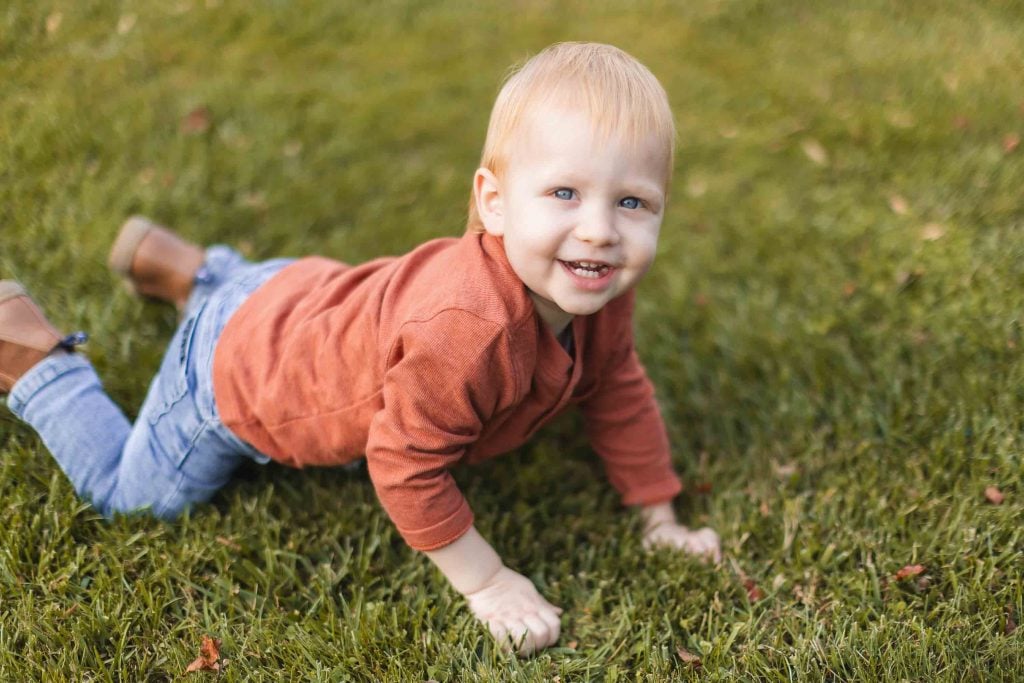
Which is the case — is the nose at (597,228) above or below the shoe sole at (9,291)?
above

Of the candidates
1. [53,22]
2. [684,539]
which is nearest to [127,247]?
[53,22]

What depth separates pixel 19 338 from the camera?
101 inches

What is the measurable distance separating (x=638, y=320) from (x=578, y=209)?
4.94 ft

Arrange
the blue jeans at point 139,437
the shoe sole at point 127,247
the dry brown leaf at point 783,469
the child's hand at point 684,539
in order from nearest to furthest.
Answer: the blue jeans at point 139,437 < the child's hand at point 684,539 < the dry brown leaf at point 783,469 < the shoe sole at point 127,247

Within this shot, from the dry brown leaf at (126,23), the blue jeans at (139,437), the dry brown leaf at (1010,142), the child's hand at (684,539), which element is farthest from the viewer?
the dry brown leaf at (126,23)

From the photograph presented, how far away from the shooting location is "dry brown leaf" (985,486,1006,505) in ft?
8.40

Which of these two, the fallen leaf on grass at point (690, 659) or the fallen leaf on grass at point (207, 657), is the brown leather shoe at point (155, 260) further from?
the fallen leaf on grass at point (690, 659)

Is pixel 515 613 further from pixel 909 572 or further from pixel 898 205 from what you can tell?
pixel 898 205

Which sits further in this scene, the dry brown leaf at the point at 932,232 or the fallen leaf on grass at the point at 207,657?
the dry brown leaf at the point at 932,232

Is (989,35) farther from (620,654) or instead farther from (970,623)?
(620,654)

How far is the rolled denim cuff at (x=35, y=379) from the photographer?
256 cm

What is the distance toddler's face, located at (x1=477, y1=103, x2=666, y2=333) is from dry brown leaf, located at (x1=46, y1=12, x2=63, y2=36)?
3060mm

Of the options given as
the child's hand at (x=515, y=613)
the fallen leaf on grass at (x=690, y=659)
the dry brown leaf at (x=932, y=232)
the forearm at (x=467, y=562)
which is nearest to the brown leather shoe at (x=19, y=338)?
the forearm at (x=467, y=562)

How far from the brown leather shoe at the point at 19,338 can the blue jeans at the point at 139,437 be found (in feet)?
0.10
